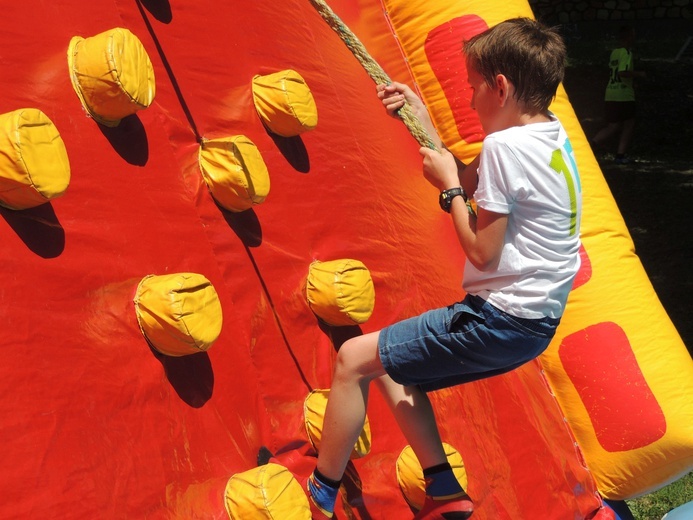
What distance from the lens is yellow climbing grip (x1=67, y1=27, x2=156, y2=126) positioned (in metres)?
1.84

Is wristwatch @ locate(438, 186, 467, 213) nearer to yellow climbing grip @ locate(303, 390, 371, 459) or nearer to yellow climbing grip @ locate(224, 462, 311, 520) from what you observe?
yellow climbing grip @ locate(303, 390, 371, 459)

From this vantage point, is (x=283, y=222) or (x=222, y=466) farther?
(x=283, y=222)

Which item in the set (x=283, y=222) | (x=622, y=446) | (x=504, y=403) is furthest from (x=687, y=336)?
(x=283, y=222)

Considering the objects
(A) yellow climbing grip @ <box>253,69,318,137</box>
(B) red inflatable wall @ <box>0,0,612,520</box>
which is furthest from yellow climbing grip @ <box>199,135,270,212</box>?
(A) yellow climbing grip @ <box>253,69,318,137</box>

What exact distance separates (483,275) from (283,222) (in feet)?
2.20

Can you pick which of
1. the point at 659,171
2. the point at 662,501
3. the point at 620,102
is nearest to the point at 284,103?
the point at 662,501

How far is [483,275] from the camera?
6.07 feet

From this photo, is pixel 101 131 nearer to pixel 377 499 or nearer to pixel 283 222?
pixel 283 222

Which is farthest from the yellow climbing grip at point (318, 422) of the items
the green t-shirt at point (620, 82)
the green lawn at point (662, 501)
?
the green t-shirt at point (620, 82)

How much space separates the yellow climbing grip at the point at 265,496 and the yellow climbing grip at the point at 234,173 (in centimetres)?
64

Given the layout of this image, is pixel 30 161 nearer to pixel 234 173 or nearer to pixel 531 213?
pixel 234 173

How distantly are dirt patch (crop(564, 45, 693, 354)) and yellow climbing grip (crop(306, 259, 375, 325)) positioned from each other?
282 centimetres

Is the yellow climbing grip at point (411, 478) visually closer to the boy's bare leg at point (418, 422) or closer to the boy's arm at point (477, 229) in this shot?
the boy's bare leg at point (418, 422)

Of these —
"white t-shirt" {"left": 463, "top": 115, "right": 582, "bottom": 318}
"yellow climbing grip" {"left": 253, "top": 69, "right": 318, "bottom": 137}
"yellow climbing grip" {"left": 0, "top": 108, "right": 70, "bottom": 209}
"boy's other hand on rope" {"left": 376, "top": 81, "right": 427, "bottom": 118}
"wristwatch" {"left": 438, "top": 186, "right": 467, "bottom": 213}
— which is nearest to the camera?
"yellow climbing grip" {"left": 0, "top": 108, "right": 70, "bottom": 209}
